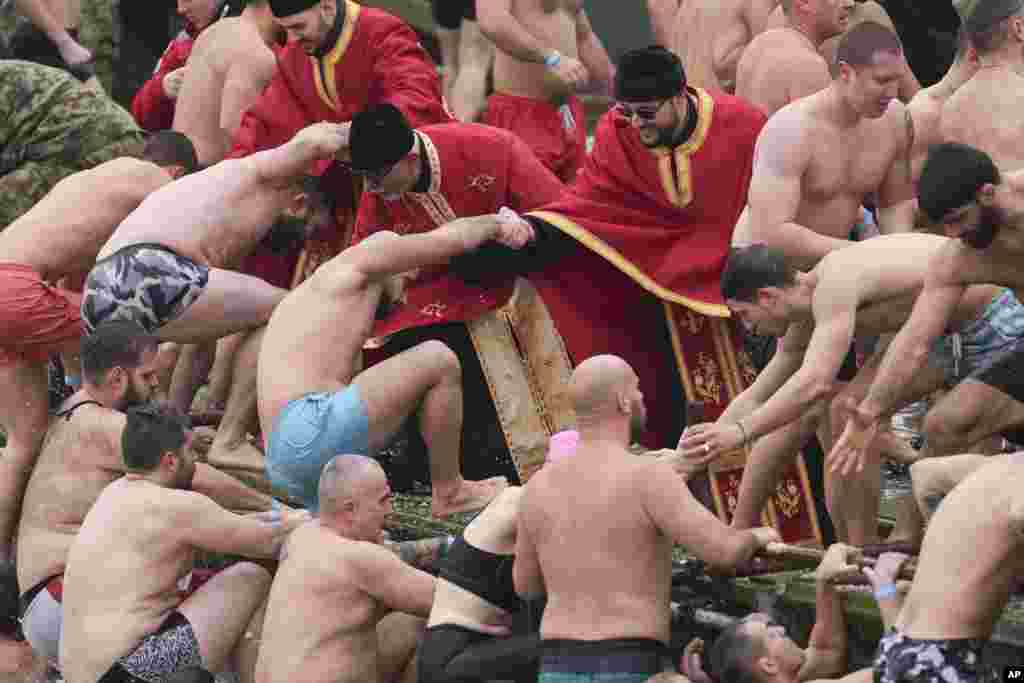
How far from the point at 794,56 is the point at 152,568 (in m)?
2.93

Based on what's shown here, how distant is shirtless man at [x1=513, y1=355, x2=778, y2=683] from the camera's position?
24.8 feet

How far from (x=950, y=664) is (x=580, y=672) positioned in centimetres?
104

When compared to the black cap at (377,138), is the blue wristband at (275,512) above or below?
below

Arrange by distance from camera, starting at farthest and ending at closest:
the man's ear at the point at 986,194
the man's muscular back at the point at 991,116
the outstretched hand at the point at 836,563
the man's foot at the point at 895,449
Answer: the man's muscular back at the point at 991,116 → the man's foot at the point at 895,449 → the outstretched hand at the point at 836,563 → the man's ear at the point at 986,194

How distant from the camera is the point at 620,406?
25.2ft

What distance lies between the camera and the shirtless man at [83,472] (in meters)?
9.50

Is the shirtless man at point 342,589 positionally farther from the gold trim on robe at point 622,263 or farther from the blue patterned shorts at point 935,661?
the blue patterned shorts at point 935,661

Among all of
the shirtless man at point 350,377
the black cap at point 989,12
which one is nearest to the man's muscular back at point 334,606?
the shirtless man at point 350,377

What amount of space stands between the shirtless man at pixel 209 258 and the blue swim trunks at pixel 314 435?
1.07 m

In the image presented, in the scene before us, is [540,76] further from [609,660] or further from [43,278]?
[609,660]

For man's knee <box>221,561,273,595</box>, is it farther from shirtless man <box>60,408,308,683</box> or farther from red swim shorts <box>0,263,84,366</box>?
red swim shorts <box>0,263,84,366</box>

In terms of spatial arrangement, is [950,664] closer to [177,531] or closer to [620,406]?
[620,406]

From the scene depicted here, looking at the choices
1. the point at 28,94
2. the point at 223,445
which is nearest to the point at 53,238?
the point at 223,445

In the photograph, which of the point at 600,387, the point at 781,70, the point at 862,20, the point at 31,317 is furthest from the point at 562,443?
the point at 31,317
